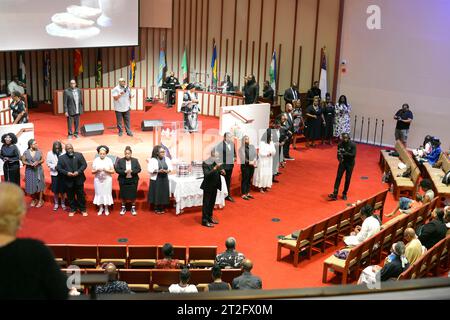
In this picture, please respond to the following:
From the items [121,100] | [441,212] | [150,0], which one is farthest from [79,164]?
[150,0]

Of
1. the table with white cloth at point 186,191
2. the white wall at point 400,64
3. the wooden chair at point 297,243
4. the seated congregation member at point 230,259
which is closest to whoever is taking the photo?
the seated congregation member at point 230,259

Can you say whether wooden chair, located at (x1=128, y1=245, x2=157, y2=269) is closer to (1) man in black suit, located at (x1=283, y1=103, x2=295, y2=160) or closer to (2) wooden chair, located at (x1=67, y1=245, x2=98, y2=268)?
(2) wooden chair, located at (x1=67, y1=245, x2=98, y2=268)

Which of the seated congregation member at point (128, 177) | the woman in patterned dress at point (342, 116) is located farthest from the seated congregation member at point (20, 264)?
the woman in patterned dress at point (342, 116)

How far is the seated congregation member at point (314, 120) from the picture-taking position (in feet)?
54.1

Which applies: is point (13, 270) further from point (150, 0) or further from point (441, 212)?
point (150, 0)

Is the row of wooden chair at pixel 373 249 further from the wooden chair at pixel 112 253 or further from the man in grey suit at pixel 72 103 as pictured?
the man in grey suit at pixel 72 103

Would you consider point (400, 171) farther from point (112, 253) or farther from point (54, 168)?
point (112, 253)

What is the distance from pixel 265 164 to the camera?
12.5 metres

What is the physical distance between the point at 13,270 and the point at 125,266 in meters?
6.38

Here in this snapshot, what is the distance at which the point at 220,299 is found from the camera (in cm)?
229

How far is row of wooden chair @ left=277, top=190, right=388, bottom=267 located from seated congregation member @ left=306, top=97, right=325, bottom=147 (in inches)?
225

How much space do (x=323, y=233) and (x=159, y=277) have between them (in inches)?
124

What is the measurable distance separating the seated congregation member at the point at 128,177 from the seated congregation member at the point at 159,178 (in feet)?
0.87

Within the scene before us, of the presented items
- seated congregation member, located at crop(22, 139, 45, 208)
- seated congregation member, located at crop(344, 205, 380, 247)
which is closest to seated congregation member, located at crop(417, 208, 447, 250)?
seated congregation member, located at crop(344, 205, 380, 247)
